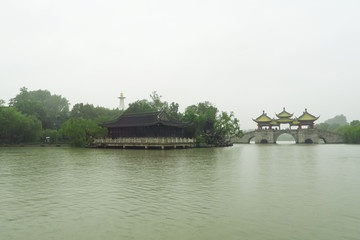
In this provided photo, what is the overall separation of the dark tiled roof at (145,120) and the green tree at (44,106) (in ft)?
87.8

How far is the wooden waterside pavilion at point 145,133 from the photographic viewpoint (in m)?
39.3

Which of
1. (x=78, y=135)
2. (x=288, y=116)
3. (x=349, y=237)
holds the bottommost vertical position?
(x=349, y=237)

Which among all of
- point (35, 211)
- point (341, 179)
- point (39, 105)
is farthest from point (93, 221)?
point (39, 105)

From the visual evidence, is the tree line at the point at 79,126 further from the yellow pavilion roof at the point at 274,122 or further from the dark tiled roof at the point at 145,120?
the yellow pavilion roof at the point at 274,122

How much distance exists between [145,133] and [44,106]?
137 ft

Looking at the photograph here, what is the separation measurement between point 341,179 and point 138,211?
986 cm

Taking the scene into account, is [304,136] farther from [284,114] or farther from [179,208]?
[179,208]

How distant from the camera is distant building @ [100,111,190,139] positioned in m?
41.1

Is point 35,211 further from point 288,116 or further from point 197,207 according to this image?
point 288,116

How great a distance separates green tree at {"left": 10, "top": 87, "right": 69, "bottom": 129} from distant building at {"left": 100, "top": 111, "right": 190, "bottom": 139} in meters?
26.8

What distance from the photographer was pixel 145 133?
42312 mm

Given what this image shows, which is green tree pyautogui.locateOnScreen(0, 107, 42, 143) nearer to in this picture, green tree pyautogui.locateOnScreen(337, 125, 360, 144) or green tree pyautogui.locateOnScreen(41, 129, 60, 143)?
green tree pyautogui.locateOnScreen(41, 129, 60, 143)

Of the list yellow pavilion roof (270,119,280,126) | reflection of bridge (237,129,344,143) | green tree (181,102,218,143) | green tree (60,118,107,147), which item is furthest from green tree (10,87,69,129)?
yellow pavilion roof (270,119,280,126)

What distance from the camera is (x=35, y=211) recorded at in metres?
7.37
